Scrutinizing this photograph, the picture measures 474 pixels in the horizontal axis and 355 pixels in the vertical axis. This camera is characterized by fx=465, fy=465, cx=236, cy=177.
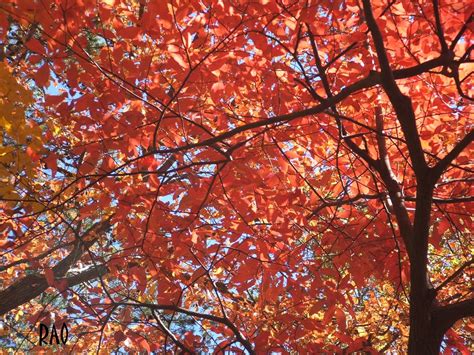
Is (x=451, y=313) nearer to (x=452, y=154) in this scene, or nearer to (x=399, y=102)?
(x=452, y=154)

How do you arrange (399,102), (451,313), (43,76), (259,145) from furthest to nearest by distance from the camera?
(259,145)
(43,76)
(451,313)
(399,102)

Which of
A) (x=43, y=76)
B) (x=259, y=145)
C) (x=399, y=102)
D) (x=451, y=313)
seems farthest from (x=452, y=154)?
(x=43, y=76)

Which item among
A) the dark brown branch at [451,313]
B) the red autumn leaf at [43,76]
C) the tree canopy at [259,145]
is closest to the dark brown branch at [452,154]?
the tree canopy at [259,145]

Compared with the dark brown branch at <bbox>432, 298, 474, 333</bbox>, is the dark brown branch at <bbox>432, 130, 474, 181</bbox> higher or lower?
higher

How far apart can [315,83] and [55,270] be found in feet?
11.7

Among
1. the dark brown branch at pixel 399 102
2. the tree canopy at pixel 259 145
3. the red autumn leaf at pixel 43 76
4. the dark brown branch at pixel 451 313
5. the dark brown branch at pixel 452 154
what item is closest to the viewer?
the dark brown branch at pixel 399 102

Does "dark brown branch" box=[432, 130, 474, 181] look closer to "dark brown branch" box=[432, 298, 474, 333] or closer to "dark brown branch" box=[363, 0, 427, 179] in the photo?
"dark brown branch" box=[363, 0, 427, 179]

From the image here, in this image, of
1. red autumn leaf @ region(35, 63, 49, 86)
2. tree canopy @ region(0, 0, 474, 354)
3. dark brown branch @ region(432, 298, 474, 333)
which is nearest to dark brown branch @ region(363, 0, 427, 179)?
tree canopy @ region(0, 0, 474, 354)

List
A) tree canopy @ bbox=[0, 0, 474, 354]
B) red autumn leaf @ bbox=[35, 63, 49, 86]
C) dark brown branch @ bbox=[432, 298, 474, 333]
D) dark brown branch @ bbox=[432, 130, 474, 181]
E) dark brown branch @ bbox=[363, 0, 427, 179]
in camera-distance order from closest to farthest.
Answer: dark brown branch @ bbox=[363, 0, 427, 179], dark brown branch @ bbox=[432, 130, 474, 181], dark brown branch @ bbox=[432, 298, 474, 333], tree canopy @ bbox=[0, 0, 474, 354], red autumn leaf @ bbox=[35, 63, 49, 86]

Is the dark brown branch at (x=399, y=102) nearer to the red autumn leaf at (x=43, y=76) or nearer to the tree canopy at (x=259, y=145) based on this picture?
the tree canopy at (x=259, y=145)

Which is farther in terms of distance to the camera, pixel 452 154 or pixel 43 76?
pixel 43 76

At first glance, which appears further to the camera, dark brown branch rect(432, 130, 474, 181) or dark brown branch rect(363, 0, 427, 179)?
dark brown branch rect(432, 130, 474, 181)

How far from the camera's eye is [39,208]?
2885 mm

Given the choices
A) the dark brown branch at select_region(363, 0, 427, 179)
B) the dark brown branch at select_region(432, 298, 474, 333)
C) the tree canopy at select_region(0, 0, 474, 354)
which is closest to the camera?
the dark brown branch at select_region(363, 0, 427, 179)
